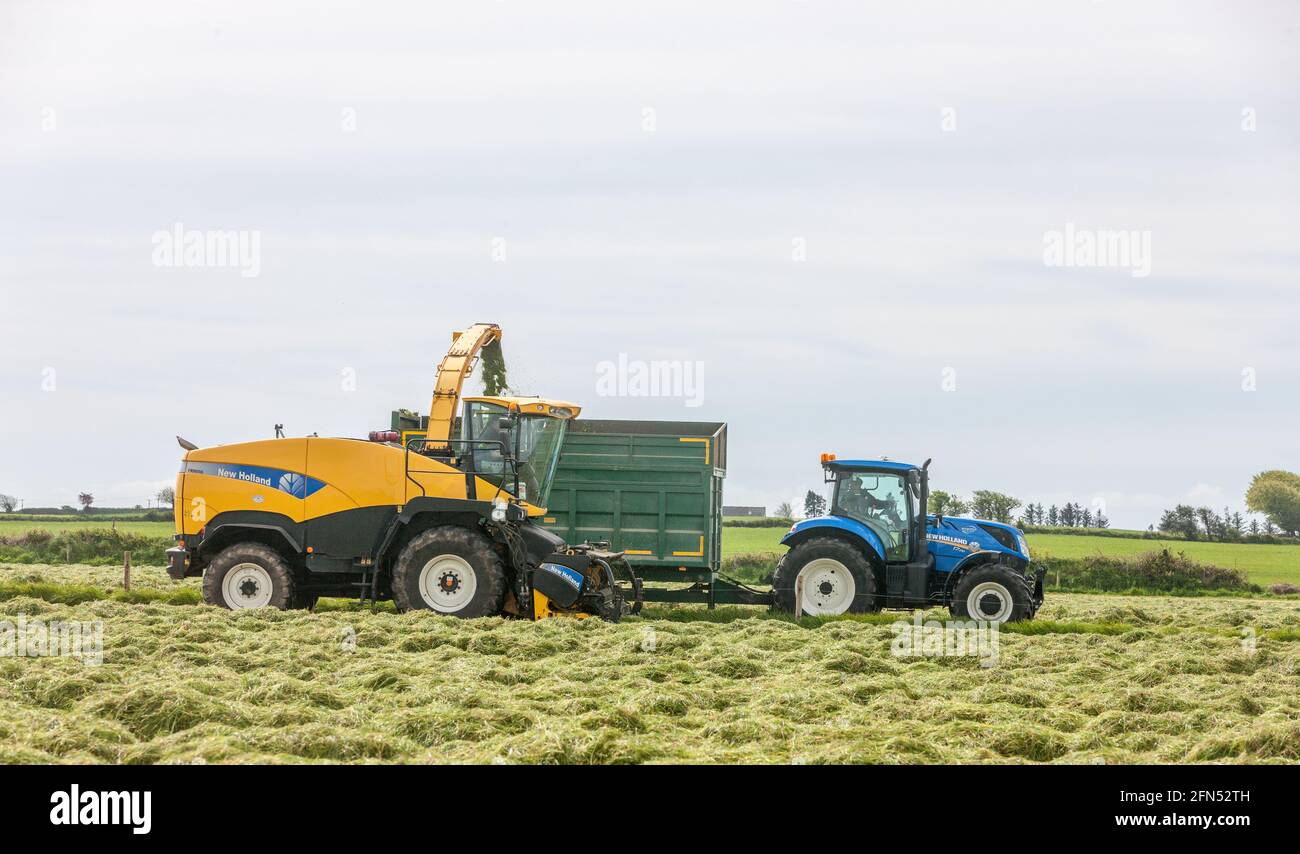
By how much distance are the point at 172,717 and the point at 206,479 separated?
8.08m

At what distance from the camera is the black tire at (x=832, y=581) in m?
17.0

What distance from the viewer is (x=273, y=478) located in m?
16.2

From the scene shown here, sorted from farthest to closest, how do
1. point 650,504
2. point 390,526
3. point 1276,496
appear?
point 1276,496 < point 650,504 < point 390,526

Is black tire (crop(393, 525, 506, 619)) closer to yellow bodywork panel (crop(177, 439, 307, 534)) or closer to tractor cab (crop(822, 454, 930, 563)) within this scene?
yellow bodywork panel (crop(177, 439, 307, 534))

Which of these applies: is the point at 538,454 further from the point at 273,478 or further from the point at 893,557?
the point at 893,557

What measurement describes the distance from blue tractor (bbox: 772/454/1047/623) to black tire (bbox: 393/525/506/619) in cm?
411

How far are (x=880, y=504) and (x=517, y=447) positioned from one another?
5.12 m

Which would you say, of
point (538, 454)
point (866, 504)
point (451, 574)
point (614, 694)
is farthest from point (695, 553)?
point (614, 694)

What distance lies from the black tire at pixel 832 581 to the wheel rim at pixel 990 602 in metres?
1.27

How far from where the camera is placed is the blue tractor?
55.0 ft
